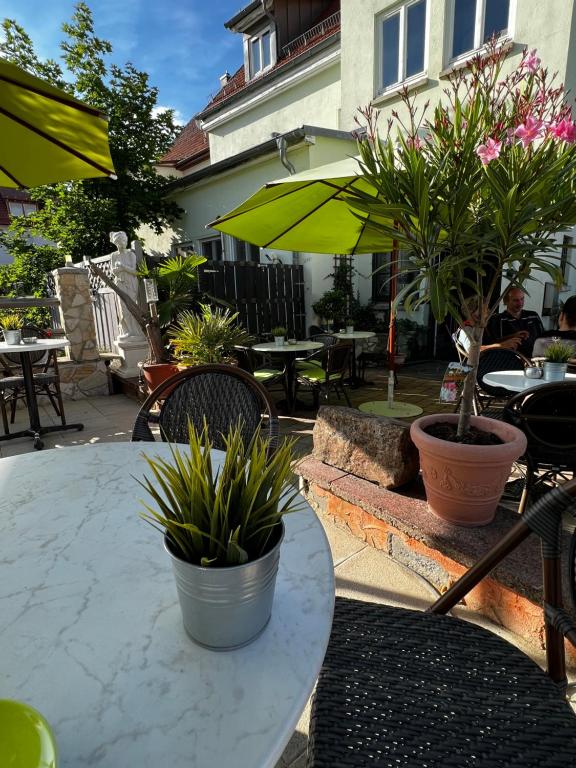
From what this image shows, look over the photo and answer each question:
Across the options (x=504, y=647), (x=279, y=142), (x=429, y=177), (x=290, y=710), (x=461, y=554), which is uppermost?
(x=279, y=142)

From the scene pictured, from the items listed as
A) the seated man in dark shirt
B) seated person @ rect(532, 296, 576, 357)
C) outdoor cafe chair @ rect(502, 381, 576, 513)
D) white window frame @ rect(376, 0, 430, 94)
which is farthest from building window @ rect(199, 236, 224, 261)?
outdoor cafe chair @ rect(502, 381, 576, 513)

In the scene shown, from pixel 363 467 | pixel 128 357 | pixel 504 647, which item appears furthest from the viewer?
pixel 128 357

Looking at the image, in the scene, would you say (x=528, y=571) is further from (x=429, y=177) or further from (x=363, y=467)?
(x=429, y=177)

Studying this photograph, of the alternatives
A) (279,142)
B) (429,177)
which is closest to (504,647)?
(429,177)

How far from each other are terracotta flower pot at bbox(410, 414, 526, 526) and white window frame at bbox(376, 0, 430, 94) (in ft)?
23.6

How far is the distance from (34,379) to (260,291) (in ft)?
12.1

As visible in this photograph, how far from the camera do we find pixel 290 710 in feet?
1.65

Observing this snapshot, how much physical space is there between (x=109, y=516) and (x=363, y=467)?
145cm

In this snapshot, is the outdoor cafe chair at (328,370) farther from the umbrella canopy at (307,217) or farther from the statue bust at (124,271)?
the statue bust at (124,271)

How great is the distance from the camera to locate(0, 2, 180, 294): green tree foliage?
35.8 feet

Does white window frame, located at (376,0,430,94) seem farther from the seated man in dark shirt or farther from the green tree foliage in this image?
the green tree foliage

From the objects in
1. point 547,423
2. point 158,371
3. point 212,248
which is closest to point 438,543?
point 547,423

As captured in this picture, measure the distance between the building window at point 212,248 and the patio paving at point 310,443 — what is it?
4786 mm

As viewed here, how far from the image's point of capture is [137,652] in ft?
1.94
